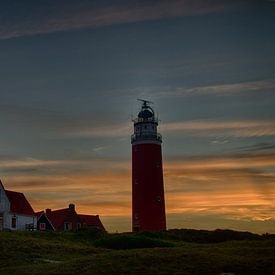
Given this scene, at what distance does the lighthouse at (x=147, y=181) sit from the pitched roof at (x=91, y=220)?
14.8 metres

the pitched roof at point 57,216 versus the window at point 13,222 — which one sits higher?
the pitched roof at point 57,216

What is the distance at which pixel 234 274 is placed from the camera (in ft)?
69.7

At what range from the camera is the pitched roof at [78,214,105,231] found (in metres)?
69.5

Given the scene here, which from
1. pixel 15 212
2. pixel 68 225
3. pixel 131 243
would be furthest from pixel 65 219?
pixel 131 243

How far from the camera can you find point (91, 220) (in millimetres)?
71125

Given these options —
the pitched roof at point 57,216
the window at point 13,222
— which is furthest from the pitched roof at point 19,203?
the pitched roof at point 57,216

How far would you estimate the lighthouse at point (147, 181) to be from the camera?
180 ft

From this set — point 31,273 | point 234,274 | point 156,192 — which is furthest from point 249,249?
point 156,192

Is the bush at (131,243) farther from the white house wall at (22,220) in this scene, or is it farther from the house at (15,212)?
the white house wall at (22,220)

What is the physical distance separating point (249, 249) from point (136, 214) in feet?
96.0

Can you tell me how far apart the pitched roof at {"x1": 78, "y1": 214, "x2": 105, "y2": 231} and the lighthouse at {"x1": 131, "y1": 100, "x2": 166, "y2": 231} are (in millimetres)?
14817

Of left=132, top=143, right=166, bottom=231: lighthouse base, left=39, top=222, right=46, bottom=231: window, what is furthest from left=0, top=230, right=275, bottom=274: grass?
left=39, top=222, right=46, bottom=231: window

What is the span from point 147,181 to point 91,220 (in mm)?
18614

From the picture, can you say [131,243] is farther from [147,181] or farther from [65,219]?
[65,219]
